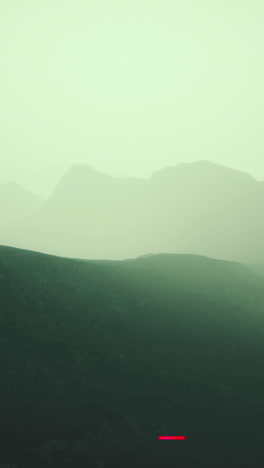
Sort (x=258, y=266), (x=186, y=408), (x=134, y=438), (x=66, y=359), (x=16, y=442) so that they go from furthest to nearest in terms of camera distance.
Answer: (x=258, y=266) < (x=66, y=359) < (x=186, y=408) < (x=134, y=438) < (x=16, y=442)

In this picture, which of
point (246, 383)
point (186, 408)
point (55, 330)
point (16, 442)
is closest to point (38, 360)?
point (55, 330)

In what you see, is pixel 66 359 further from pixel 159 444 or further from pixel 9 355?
pixel 159 444

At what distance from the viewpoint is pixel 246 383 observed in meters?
57.1

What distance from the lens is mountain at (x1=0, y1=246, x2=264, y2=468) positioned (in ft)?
126

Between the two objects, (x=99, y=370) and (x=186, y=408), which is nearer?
(x=186, y=408)

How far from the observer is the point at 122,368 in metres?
55.2

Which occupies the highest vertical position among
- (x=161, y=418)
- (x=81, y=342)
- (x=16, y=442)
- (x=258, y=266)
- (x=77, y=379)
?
(x=258, y=266)

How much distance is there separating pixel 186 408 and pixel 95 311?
24712 mm

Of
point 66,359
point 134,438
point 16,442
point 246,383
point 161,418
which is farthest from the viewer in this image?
point 246,383

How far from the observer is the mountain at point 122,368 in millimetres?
38531

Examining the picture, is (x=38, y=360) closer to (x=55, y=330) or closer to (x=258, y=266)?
(x=55, y=330)

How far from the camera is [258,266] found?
175m

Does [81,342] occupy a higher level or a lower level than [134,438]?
higher

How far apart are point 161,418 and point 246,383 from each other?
17714 mm
